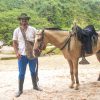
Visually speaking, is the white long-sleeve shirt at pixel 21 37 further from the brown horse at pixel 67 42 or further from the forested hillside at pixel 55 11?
the forested hillside at pixel 55 11

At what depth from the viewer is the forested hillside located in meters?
21.8

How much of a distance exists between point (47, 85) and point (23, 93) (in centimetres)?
120

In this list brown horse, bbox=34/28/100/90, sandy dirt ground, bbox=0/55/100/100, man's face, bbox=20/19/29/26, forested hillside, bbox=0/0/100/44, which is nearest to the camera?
sandy dirt ground, bbox=0/55/100/100

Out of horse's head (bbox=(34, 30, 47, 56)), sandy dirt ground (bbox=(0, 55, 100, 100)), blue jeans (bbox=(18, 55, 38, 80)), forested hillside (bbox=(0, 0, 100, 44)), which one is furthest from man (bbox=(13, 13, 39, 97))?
forested hillside (bbox=(0, 0, 100, 44))

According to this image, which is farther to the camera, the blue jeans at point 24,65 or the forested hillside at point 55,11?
the forested hillside at point 55,11

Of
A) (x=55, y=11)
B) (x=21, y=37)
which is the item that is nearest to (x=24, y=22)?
(x=21, y=37)

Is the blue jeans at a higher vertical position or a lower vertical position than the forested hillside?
higher

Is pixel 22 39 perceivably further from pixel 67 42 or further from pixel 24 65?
pixel 67 42

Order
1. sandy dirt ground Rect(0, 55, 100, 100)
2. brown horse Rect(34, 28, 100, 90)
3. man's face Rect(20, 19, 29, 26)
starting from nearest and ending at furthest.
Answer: sandy dirt ground Rect(0, 55, 100, 100), man's face Rect(20, 19, 29, 26), brown horse Rect(34, 28, 100, 90)

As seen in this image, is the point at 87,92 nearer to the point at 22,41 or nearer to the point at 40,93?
the point at 40,93

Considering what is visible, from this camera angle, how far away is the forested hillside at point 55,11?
21.8 metres

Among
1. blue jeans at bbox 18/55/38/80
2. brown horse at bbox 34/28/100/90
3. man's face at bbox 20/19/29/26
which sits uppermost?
man's face at bbox 20/19/29/26

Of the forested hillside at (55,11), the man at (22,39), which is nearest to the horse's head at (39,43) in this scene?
the man at (22,39)

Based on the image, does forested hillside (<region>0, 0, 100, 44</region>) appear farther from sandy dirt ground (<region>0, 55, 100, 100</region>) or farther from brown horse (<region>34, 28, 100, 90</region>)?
brown horse (<region>34, 28, 100, 90</region>)
